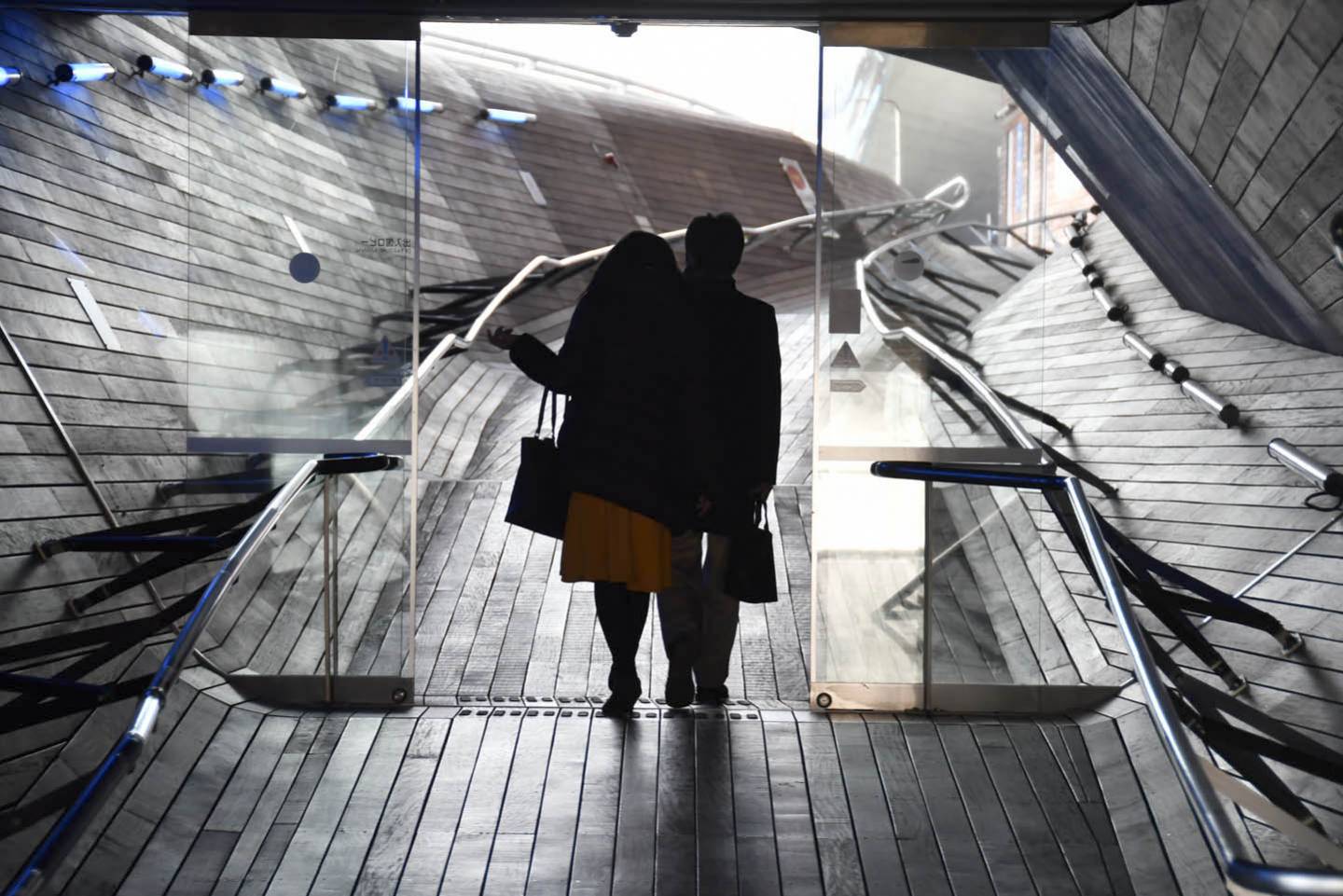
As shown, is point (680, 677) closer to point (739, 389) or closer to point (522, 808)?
point (522, 808)

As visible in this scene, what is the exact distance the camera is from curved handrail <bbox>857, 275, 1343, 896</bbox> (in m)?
2.14

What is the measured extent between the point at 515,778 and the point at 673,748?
483mm

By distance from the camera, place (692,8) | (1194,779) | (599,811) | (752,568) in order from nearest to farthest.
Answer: (1194,779) → (599,811) → (752,568) → (692,8)

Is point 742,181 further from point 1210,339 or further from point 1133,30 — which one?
point 1133,30

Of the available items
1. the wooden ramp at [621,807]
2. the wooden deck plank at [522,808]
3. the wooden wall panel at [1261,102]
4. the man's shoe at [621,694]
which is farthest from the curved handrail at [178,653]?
the man's shoe at [621,694]

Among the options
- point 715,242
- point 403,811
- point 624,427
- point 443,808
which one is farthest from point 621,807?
point 715,242

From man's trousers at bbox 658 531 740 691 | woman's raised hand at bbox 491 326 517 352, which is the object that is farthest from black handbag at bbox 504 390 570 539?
man's trousers at bbox 658 531 740 691

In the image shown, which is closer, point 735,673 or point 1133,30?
point 735,673

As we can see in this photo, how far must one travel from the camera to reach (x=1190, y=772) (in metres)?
2.64

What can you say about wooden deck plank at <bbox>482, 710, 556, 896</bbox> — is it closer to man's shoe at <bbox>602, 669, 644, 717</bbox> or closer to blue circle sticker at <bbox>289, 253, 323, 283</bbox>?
man's shoe at <bbox>602, 669, 644, 717</bbox>

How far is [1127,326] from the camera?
324 inches

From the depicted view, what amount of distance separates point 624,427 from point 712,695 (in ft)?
3.30

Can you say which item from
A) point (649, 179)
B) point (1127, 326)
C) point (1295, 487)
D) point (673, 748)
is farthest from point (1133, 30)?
point (649, 179)

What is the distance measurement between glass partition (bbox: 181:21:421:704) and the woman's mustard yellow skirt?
2.73 feet
